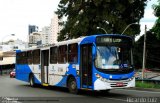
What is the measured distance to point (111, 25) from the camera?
2377 inches

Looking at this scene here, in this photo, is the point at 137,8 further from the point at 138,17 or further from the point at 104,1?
the point at 104,1

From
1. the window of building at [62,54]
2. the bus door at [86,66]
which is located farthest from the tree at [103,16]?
the bus door at [86,66]

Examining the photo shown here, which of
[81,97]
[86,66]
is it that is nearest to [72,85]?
[86,66]

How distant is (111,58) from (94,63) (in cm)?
83

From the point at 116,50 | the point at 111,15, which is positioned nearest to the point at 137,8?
the point at 111,15

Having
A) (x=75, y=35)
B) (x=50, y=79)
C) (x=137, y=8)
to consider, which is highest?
(x=137, y=8)

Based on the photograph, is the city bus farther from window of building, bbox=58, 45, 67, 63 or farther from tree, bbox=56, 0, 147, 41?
tree, bbox=56, 0, 147, 41

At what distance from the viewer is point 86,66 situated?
71.3ft

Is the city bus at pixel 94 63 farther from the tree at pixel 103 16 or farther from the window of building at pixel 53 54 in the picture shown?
the tree at pixel 103 16

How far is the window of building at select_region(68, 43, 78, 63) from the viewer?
23009 millimetres

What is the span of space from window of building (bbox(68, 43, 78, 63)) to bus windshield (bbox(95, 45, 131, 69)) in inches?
89.2

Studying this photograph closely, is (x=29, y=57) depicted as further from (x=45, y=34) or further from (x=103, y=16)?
(x=45, y=34)

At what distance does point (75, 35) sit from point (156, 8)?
11738 mm

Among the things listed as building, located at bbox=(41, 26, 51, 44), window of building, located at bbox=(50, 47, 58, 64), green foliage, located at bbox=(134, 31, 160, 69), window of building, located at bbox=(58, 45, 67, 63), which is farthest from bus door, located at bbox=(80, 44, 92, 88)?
building, located at bbox=(41, 26, 51, 44)
